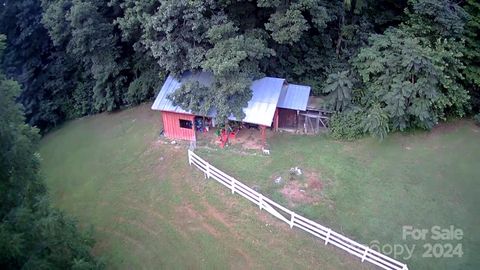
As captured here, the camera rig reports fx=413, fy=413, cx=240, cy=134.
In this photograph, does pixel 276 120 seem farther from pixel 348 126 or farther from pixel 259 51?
pixel 259 51

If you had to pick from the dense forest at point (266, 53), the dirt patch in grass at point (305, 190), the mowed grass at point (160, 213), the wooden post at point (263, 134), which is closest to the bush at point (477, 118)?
the dense forest at point (266, 53)

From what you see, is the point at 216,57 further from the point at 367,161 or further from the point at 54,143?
the point at 54,143

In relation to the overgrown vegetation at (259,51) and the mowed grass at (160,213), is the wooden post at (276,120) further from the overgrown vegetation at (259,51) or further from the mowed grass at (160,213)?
the mowed grass at (160,213)

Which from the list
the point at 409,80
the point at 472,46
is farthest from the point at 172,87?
the point at 472,46

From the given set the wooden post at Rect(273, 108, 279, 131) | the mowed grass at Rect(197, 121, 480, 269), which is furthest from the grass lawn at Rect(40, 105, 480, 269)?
the wooden post at Rect(273, 108, 279, 131)

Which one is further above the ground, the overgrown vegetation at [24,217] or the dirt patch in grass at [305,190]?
the overgrown vegetation at [24,217]

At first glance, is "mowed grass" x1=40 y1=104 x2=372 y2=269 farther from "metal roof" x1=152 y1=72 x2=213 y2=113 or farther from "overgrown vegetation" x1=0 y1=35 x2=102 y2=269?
"overgrown vegetation" x1=0 y1=35 x2=102 y2=269

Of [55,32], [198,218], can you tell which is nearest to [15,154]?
[198,218]
